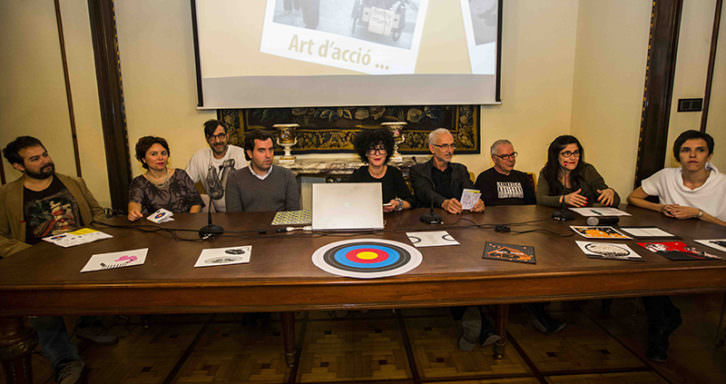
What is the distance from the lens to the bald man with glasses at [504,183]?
8.24ft

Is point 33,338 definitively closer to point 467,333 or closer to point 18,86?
point 467,333

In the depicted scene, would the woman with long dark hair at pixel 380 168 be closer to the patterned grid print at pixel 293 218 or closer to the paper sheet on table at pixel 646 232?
the patterned grid print at pixel 293 218

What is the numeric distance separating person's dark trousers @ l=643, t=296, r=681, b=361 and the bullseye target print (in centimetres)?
144

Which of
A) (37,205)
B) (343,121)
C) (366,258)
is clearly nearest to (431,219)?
(366,258)

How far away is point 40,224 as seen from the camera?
213 cm

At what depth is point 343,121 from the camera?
371cm

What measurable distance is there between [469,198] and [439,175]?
63cm

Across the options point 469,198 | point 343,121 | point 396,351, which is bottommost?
point 396,351

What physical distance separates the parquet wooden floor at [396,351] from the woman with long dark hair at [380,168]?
776 mm

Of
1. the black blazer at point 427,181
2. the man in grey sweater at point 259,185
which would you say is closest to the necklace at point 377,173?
the black blazer at point 427,181

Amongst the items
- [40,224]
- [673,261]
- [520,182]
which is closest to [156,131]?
[40,224]

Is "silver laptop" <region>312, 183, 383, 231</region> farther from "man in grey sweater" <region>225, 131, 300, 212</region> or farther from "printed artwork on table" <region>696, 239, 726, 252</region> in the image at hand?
"printed artwork on table" <region>696, 239, 726, 252</region>

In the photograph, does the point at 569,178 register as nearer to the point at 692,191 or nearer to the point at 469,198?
the point at 692,191

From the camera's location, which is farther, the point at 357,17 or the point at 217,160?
the point at 357,17
